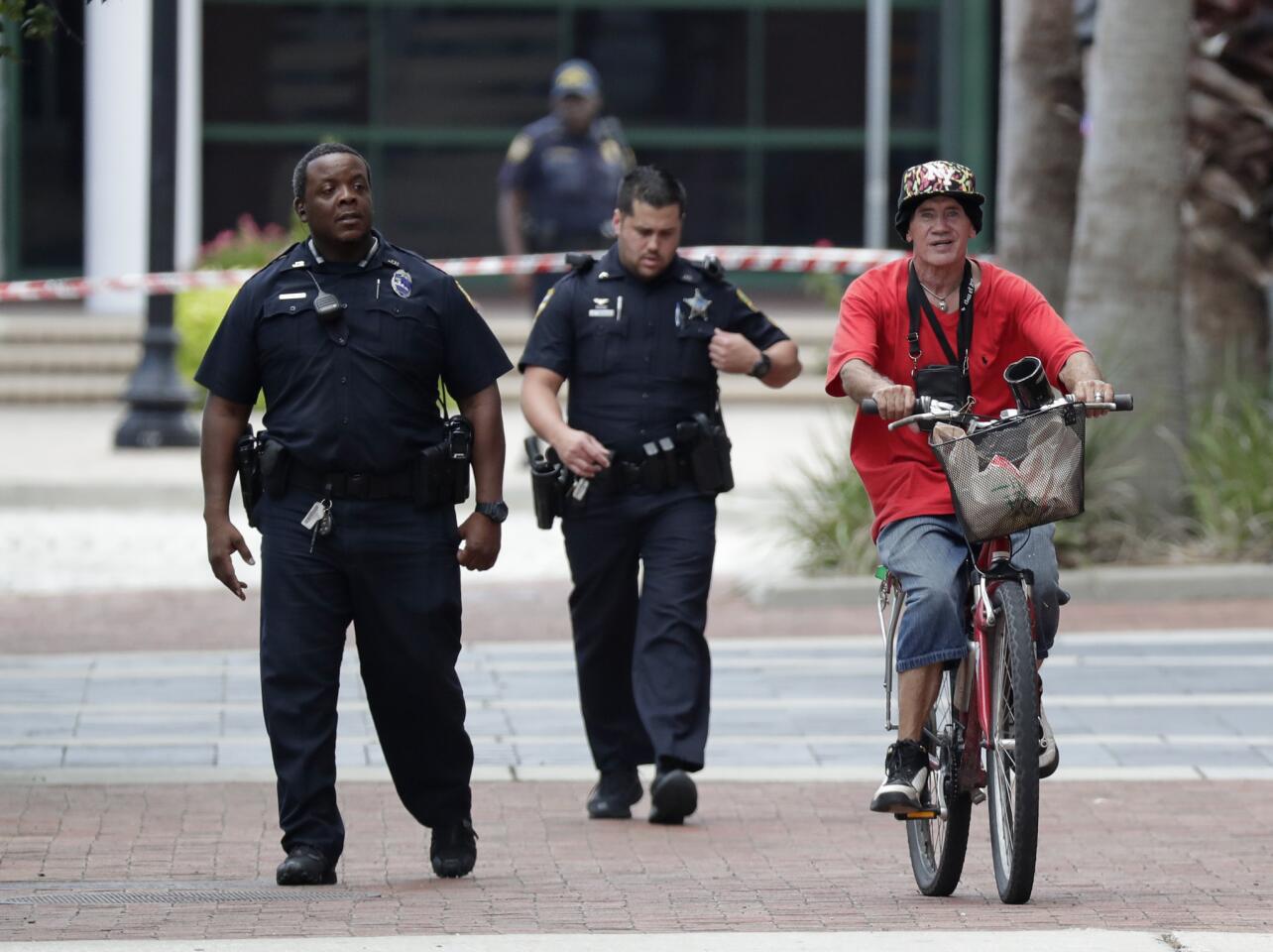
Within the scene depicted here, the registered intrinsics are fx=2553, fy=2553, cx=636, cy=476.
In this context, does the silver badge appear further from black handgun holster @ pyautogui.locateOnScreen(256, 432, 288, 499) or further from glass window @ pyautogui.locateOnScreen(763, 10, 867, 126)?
glass window @ pyautogui.locateOnScreen(763, 10, 867, 126)

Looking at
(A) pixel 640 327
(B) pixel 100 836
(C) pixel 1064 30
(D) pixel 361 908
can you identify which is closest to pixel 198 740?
(B) pixel 100 836

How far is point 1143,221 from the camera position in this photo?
1280 cm

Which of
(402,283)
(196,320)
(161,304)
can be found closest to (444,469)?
(402,283)

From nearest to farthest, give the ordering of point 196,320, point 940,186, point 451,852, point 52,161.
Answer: point 940,186 → point 451,852 → point 196,320 → point 52,161

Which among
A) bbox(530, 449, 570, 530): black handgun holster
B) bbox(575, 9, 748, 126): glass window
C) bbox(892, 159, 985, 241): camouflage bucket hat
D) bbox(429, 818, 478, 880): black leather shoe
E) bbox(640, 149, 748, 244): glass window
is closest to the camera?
bbox(892, 159, 985, 241): camouflage bucket hat

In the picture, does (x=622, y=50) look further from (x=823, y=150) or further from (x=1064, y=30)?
(x=1064, y=30)

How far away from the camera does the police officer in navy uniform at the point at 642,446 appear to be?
7957 mm

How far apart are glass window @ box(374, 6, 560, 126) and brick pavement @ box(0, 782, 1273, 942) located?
17.3m

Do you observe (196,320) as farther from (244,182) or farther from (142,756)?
(142,756)

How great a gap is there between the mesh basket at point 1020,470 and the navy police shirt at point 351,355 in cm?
133

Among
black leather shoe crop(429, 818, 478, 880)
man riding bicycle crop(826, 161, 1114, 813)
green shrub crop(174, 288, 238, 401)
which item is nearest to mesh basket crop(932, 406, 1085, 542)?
man riding bicycle crop(826, 161, 1114, 813)

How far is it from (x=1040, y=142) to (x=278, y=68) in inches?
505

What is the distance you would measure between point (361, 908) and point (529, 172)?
10463 mm

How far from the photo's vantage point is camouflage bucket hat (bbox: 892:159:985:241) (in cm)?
657
